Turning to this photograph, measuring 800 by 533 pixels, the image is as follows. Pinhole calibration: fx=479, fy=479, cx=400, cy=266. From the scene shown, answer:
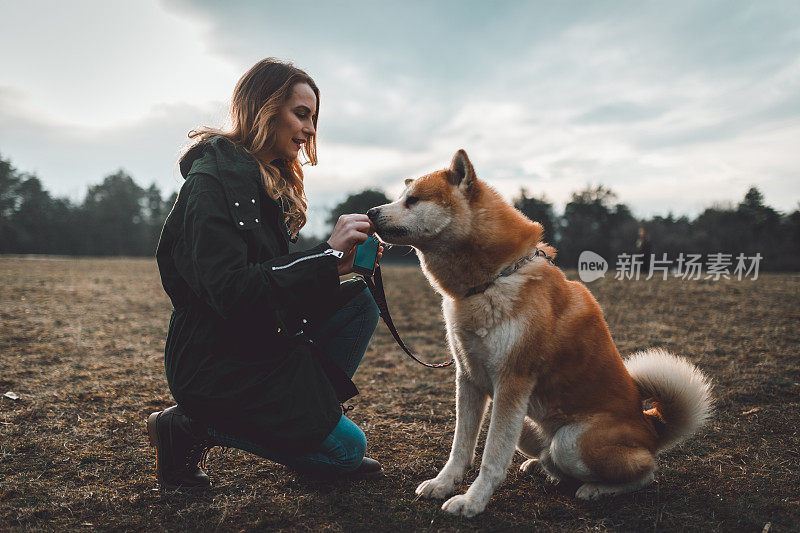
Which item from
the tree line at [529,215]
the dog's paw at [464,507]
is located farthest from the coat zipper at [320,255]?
the tree line at [529,215]

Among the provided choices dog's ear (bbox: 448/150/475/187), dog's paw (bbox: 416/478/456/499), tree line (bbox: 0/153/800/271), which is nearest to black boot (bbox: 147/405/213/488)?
dog's paw (bbox: 416/478/456/499)

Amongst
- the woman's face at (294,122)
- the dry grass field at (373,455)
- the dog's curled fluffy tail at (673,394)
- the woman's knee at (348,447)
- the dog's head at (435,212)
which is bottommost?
the dry grass field at (373,455)

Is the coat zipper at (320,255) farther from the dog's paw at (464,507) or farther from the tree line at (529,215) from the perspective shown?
the tree line at (529,215)

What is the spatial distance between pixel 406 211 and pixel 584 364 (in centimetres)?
112

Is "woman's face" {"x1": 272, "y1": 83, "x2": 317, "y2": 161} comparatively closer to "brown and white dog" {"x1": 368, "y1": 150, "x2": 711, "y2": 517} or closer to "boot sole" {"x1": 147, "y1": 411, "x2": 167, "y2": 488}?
"brown and white dog" {"x1": 368, "y1": 150, "x2": 711, "y2": 517}

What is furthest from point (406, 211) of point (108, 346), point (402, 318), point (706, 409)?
point (402, 318)

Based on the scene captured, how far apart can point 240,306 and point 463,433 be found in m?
1.24

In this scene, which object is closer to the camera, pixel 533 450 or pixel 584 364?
pixel 584 364

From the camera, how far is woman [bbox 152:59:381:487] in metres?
1.93

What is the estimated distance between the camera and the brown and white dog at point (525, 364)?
2.13 meters

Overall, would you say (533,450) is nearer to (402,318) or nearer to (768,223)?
(402,318)

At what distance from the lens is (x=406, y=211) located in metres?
2.43

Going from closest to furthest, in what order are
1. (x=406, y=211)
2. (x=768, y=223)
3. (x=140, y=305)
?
(x=406, y=211), (x=140, y=305), (x=768, y=223)

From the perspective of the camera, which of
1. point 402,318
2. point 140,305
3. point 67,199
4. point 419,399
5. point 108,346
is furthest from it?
point 67,199
